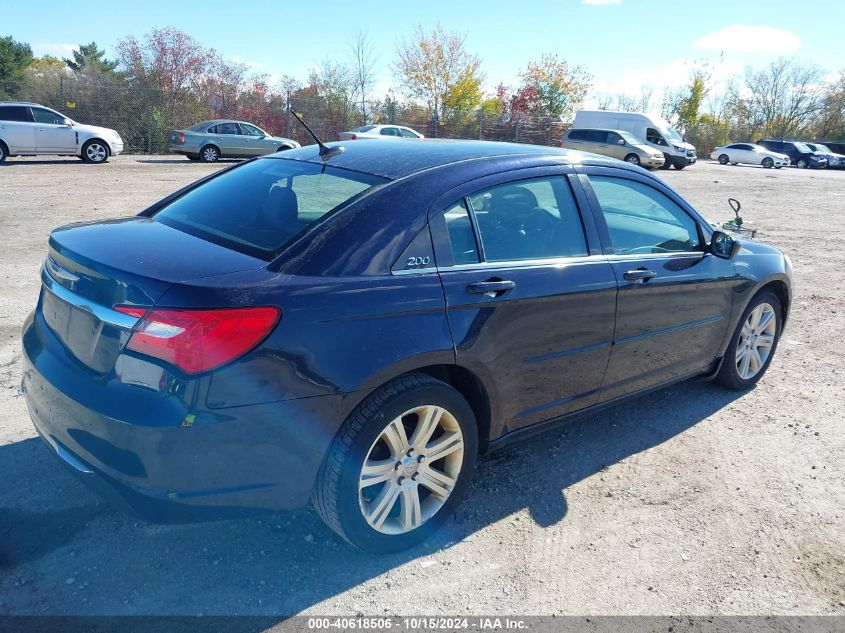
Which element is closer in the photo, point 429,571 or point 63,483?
point 429,571

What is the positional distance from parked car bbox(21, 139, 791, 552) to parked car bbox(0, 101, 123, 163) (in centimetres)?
1818

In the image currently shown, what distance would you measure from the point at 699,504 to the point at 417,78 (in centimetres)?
4803

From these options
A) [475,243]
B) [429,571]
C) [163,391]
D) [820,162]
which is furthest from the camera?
[820,162]

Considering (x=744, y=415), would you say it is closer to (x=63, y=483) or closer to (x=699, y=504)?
(x=699, y=504)

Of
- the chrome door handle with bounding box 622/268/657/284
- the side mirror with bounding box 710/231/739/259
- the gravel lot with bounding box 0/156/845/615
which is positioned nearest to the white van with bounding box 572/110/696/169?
the side mirror with bounding box 710/231/739/259

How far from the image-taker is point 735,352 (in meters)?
4.69

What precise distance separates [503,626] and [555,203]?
2.08 m

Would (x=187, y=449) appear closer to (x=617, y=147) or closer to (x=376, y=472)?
(x=376, y=472)

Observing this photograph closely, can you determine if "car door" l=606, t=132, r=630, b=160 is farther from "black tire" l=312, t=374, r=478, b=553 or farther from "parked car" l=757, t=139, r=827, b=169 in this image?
"black tire" l=312, t=374, r=478, b=553

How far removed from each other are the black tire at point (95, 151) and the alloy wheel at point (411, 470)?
67.3ft

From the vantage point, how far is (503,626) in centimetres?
256

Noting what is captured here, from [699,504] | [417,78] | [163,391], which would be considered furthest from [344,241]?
[417,78]

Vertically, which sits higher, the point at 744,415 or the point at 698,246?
the point at 698,246

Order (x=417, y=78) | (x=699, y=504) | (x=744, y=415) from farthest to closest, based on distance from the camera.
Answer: (x=417, y=78) → (x=744, y=415) → (x=699, y=504)
